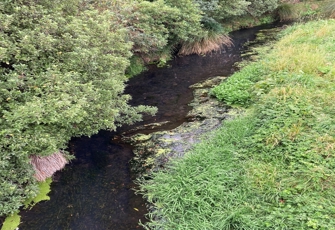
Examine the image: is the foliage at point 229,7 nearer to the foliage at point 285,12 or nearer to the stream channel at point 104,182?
the foliage at point 285,12

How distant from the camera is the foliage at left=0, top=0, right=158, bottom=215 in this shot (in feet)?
12.8

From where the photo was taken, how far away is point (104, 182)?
16.3 ft

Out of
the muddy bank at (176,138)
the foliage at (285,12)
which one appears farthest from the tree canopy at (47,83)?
the foliage at (285,12)

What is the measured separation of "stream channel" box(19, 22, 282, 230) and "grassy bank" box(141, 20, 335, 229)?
17.6 inches

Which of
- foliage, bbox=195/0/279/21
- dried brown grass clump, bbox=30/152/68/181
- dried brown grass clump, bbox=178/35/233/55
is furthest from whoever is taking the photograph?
dried brown grass clump, bbox=178/35/233/55

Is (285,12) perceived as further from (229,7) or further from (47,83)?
(47,83)

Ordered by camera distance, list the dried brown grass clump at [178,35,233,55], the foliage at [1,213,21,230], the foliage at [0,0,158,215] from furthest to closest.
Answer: the dried brown grass clump at [178,35,233,55], the foliage at [1,213,21,230], the foliage at [0,0,158,215]

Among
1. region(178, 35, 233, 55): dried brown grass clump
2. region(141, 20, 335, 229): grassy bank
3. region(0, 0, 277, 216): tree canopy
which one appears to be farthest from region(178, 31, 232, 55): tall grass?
region(141, 20, 335, 229): grassy bank

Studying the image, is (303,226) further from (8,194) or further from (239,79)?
(239,79)

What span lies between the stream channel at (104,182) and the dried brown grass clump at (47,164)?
13 centimetres

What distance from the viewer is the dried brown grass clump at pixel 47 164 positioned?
4797mm

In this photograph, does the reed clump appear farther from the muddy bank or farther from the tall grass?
the muddy bank

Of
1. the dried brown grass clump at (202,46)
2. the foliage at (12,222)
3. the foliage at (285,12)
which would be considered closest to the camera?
the foliage at (12,222)

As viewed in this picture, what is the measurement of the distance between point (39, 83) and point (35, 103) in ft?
2.02
